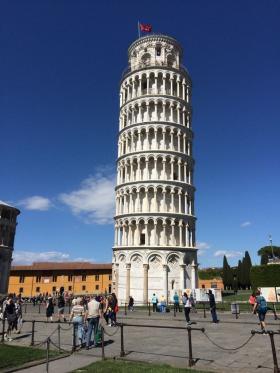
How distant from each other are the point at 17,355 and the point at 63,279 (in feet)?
229

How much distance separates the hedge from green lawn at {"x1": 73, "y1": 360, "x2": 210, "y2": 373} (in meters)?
40.8

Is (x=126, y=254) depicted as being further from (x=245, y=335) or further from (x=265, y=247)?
(x=265, y=247)

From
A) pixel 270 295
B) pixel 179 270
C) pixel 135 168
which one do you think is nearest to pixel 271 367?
pixel 270 295

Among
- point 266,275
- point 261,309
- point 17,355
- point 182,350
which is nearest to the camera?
point 17,355

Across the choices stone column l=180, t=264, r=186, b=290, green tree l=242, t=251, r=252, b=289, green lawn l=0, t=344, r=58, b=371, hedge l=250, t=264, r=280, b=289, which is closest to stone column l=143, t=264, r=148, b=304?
stone column l=180, t=264, r=186, b=290

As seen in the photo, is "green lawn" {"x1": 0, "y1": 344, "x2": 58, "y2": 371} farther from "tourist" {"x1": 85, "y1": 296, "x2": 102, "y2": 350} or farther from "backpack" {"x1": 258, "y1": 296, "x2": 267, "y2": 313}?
"backpack" {"x1": 258, "y1": 296, "x2": 267, "y2": 313}

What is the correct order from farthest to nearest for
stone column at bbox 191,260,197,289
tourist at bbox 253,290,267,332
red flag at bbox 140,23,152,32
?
1. red flag at bbox 140,23,152,32
2. stone column at bbox 191,260,197,289
3. tourist at bbox 253,290,267,332

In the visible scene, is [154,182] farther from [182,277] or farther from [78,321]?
[78,321]

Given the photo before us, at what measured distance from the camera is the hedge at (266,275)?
47094mm

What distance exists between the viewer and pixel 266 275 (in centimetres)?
4803

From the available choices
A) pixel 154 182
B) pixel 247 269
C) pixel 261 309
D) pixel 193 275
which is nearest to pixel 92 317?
pixel 261 309

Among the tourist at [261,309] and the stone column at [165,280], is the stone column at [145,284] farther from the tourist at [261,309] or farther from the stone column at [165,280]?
the tourist at [261,309]

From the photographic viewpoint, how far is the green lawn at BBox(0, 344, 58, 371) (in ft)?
38.8

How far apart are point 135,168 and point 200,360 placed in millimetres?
38421
